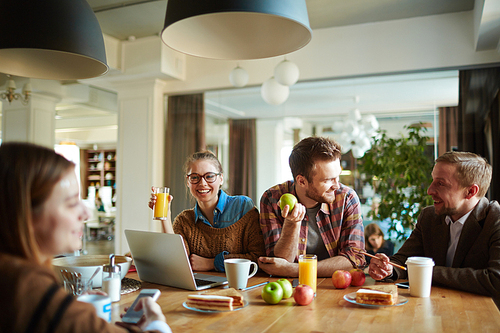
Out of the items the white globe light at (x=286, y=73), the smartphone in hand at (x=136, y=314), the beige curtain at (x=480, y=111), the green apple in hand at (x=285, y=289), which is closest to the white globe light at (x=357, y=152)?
the beige curtain at (x=480, y=111)

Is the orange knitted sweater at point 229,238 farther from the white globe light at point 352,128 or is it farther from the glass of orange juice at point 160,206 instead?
the white globe light at point 352,128

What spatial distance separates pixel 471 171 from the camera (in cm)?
177

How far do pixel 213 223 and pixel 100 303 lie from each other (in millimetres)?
1143

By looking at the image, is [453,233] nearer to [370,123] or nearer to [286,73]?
[286,73]

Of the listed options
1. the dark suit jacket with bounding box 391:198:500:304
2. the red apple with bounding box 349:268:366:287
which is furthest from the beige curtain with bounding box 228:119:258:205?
the red apple with bounding box 349:268:366:287

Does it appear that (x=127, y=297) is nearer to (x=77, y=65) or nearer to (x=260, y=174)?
(x=77, y=65)

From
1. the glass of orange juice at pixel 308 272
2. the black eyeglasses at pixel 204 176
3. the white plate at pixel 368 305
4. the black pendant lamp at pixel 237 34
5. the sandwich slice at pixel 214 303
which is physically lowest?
the white plate at pixel 368 305

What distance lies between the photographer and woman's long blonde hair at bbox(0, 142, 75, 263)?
29.4 inches

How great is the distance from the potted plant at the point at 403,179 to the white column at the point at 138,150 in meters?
2.55

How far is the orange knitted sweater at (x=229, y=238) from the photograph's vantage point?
6.63ft

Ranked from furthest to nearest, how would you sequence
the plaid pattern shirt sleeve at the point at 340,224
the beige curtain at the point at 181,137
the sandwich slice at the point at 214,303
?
the beige curtain at the point at 181,137 < the plaid pattern shirt sleeve at the point at 340,224 < the sandwich slice at the point at 214,303

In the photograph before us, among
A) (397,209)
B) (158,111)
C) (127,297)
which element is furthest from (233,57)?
(158,111)

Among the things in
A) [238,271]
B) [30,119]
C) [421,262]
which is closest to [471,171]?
[421,262]

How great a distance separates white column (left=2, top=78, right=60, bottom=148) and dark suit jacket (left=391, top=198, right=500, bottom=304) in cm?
558
